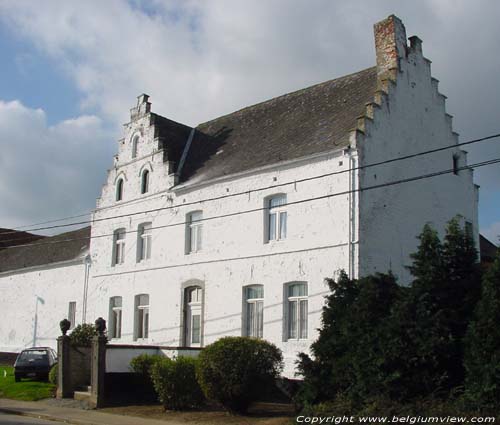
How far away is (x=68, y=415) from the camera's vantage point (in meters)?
19.0

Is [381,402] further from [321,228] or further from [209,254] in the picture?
[209,254]

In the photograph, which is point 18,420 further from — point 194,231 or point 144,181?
point 144,181

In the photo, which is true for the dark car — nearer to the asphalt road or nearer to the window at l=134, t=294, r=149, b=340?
the window at l=134, t=294, r=149, b=340

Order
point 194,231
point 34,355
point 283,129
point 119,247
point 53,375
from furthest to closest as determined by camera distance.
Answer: point 119,247
point 194,231
point 283,129
point 34,355
point 53,375

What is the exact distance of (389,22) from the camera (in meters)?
24.9

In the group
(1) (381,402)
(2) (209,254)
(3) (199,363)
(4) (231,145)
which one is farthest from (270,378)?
(4) (231,145)

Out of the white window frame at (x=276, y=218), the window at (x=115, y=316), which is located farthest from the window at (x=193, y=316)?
the window at (x=115, y=316)

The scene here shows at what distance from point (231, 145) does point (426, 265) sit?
1570 cm

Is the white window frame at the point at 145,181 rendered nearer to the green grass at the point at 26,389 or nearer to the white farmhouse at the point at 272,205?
the white farmhouse at the point at 272,205

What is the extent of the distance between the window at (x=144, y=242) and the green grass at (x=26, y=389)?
7.05 meters

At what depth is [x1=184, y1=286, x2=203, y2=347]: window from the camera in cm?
2658

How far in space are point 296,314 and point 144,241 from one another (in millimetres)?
9707

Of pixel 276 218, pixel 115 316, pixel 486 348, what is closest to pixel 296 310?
pixel 276 218

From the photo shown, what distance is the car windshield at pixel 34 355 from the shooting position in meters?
26.5
